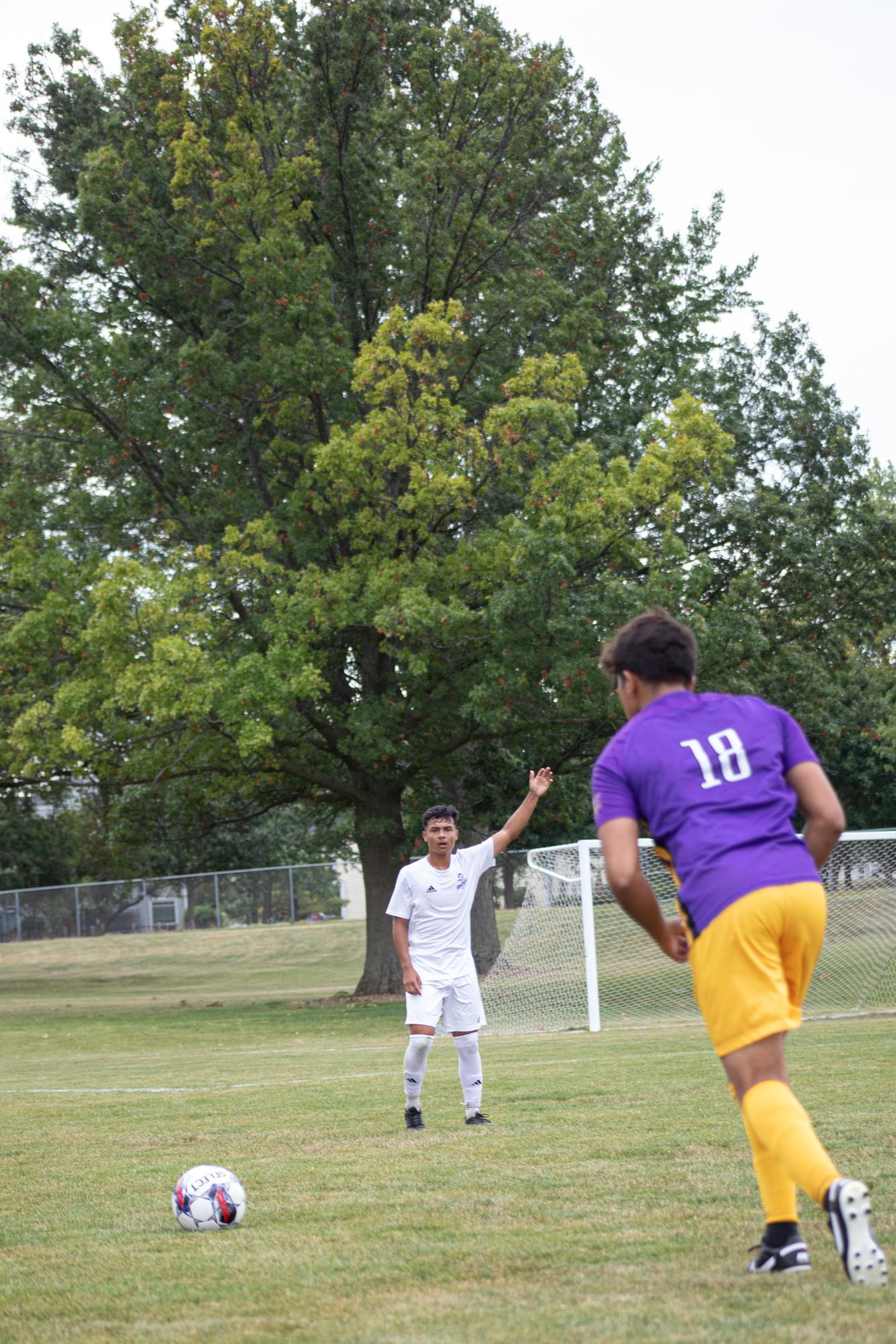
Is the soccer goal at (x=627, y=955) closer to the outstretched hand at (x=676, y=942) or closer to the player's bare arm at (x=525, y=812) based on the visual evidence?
the player's bare arm at (x=525, y=812)

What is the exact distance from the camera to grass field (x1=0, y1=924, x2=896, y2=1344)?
4.04 metres

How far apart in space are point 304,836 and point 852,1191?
180 ft

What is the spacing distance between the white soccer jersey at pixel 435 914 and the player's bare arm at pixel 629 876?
4.86 m

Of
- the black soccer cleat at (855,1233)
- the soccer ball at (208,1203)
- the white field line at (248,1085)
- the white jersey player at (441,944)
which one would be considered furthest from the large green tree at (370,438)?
the black soccer cleat at (855,1233)

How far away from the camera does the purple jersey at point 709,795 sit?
4.07 meters

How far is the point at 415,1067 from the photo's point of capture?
8.73 meters

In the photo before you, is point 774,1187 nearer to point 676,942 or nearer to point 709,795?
point 676,942

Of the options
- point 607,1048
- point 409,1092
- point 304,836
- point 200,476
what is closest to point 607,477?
point 200,476

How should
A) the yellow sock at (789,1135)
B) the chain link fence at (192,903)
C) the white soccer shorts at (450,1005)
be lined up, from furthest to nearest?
the chain link fence at (192,903) → the white soccer shorts at (450,1005) → the yellow sock at (789,1135)

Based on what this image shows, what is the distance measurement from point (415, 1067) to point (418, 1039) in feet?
0.55

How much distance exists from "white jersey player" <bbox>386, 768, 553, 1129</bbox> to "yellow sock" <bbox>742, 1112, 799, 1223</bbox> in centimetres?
460

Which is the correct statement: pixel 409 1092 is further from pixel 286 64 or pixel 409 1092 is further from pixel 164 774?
pixel 286 64

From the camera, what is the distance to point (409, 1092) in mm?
8781

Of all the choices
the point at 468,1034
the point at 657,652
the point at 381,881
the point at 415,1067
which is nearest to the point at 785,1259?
the point at 657,652
